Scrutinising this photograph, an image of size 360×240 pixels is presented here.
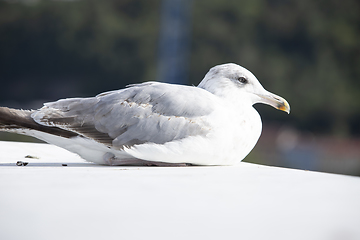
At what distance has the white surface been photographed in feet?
4.73

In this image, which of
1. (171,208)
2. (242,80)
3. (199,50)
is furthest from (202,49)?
(171,208)

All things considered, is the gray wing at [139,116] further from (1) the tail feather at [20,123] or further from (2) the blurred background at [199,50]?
(2) the blurred background at [199,50]

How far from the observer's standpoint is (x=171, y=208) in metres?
1.59

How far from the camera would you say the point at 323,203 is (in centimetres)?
169

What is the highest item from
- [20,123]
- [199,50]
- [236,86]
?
[236,86]

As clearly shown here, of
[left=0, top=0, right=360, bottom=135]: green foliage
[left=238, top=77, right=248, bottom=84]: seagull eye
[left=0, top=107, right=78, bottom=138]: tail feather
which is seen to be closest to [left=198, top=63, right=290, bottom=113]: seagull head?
[left=238, top=77, right=248, bottom=84]: seagull eye

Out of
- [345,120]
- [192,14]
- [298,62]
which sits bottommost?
[345,120]

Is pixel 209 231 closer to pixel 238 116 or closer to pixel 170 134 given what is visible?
pixel 170 134

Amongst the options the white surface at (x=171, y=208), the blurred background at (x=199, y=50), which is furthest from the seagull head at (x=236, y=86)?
the blurred background at (x=199, y=50)

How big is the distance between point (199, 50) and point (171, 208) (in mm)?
23791

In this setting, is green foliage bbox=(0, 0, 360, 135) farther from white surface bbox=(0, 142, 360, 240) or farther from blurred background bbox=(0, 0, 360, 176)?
white surface bbox=(0, 142, 360, 240)

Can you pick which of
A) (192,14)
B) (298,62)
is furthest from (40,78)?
(298,62)

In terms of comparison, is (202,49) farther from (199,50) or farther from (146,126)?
(146,126)

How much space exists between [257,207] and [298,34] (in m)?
26.3
